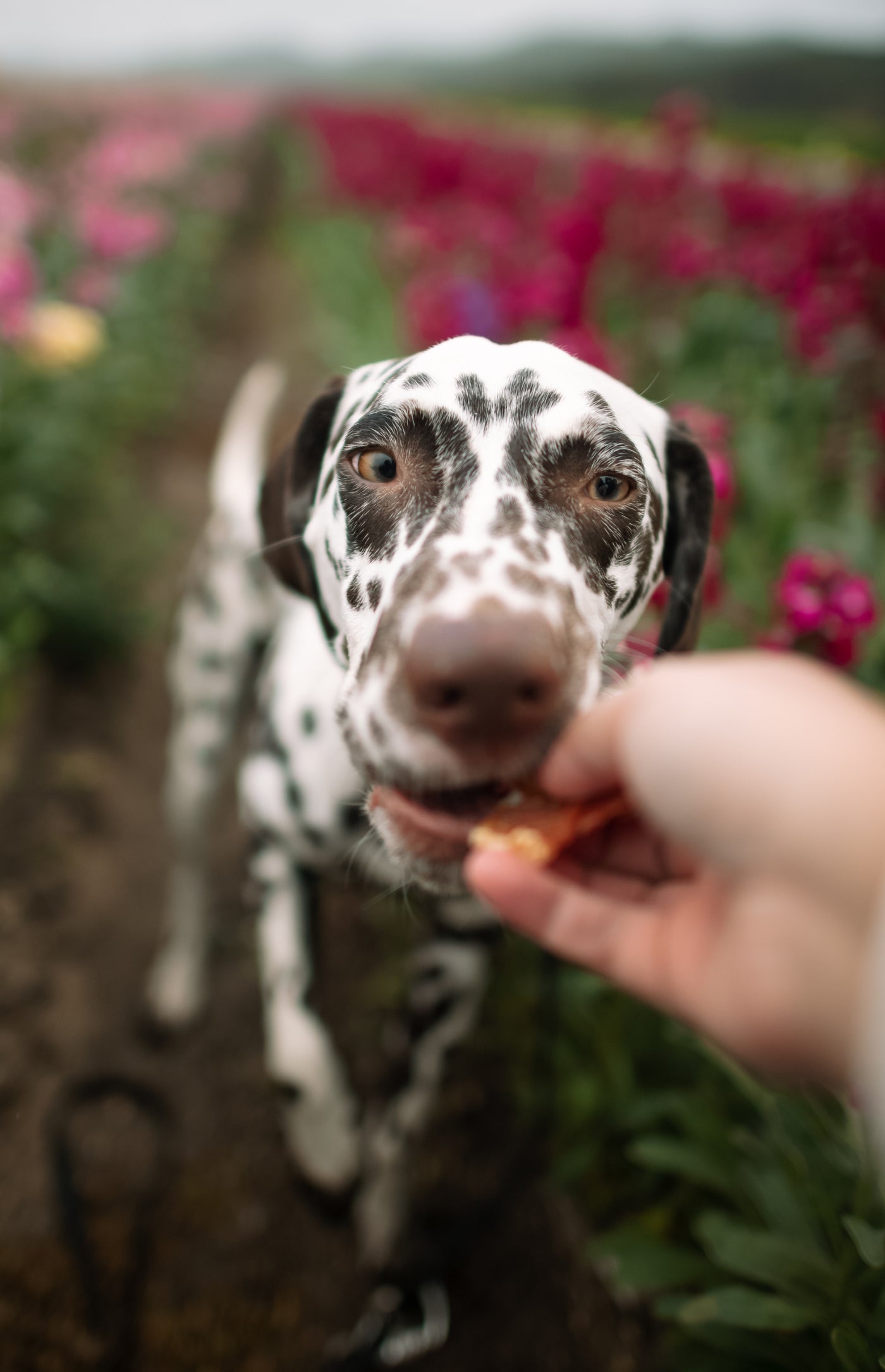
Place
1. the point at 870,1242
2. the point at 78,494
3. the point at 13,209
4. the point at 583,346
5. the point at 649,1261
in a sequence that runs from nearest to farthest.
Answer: the point at 870,1242
the point at 649,1261
the point at 583,346
the point at 13,209
the point at 78,494

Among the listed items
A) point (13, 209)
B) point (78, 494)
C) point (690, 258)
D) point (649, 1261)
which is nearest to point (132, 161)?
point (13, 209)

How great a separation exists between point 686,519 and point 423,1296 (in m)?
1.89

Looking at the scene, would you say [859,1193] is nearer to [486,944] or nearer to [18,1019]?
[486,944]

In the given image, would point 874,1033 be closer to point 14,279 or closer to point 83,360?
point 14,279

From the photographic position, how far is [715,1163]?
1.81 meters

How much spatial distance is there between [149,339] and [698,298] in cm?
427

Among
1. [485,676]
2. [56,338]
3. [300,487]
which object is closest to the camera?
[485,676]

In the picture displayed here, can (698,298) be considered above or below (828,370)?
above

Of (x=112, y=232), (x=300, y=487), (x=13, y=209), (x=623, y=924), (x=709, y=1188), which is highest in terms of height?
(x=112, y=232)

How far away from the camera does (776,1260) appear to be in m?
1.50

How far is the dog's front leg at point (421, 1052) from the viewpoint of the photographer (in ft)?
6.31

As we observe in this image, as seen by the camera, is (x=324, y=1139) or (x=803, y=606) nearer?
(x=803, y=606)

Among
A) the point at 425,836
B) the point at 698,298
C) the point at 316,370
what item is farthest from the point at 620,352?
the point at 425,836

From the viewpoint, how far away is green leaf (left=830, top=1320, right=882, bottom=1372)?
1316 millimetres
